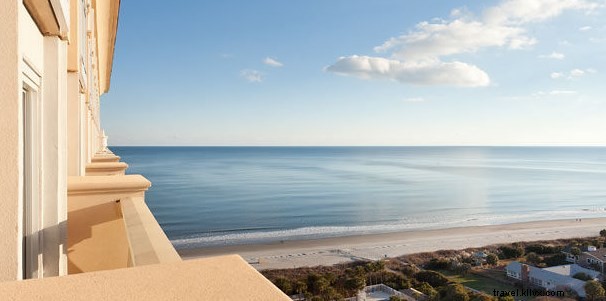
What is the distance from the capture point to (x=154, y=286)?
86 centimetres

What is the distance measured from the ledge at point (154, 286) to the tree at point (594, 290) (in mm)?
19119

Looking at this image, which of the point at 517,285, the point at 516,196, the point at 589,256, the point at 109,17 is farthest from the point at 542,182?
the point at 109,17

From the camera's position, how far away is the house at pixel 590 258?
1955 cm

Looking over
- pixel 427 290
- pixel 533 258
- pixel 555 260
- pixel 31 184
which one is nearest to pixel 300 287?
pixel 427 290

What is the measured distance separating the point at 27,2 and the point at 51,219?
2.90 ft

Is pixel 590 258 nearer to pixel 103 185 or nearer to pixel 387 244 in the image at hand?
pixel 387 244

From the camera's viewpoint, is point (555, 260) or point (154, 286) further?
point (555, 260)

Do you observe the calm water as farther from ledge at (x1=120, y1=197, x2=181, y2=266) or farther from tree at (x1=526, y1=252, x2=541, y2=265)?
ledge at (x1=120, y1=197, x2=181, y2=266)

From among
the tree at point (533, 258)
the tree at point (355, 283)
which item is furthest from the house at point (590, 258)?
the tree at point (355, 283)

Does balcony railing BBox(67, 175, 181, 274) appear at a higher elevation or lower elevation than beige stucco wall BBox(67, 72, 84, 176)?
lower

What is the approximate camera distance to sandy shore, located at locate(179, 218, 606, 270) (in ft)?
69.9

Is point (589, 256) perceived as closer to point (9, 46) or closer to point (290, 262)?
point (290, 262)

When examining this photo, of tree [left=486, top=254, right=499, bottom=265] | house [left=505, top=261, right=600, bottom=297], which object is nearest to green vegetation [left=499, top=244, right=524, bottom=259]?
tree [left=486, top=254, right=499, bottom=265]

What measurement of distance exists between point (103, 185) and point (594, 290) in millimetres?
18666
